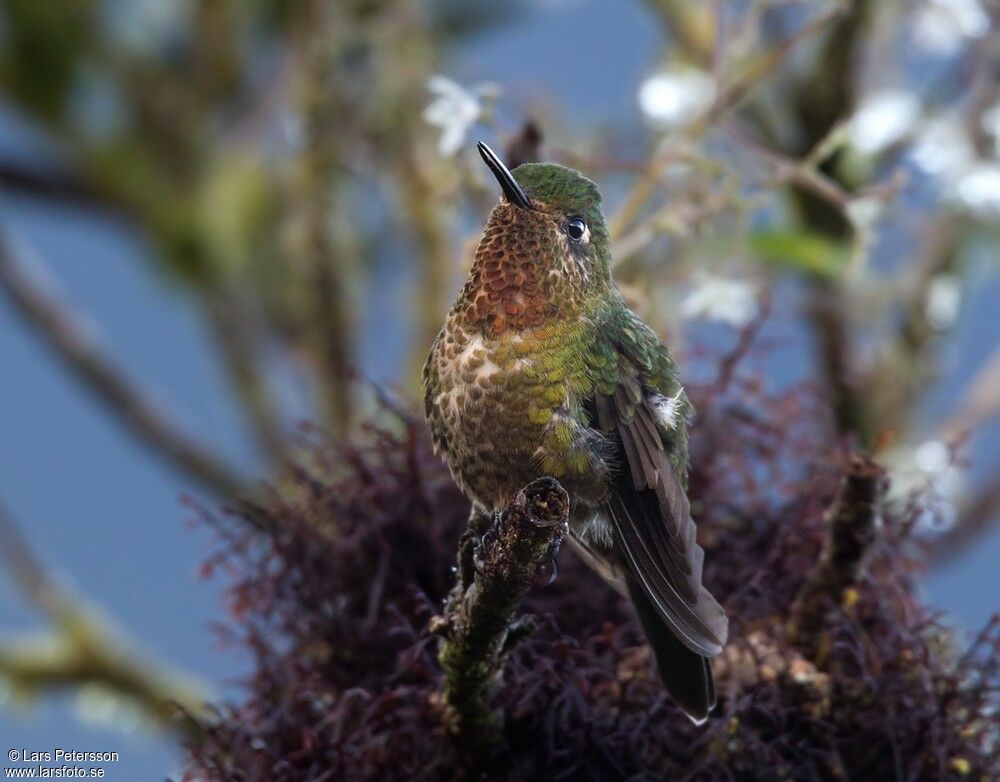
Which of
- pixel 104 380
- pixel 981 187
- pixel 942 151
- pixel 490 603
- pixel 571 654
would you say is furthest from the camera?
pixel 104 380

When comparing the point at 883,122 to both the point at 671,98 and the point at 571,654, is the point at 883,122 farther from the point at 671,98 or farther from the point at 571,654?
the point at 571,654

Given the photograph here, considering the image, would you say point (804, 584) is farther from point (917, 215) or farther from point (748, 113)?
point (748, 113)

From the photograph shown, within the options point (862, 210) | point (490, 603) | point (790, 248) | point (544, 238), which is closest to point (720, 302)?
point (790, 248)

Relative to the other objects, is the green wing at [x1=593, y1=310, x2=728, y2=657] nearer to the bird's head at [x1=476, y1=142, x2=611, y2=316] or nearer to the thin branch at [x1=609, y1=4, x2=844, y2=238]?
the bird's head at [x1=476, y1=142, x2=611, y2=316]

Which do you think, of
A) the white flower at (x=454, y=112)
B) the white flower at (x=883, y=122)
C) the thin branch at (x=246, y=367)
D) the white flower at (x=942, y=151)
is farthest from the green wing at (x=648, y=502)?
the thin branch at (x=246, y=367)

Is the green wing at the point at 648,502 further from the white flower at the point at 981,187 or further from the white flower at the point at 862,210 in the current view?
the white flower at the point at 981,187

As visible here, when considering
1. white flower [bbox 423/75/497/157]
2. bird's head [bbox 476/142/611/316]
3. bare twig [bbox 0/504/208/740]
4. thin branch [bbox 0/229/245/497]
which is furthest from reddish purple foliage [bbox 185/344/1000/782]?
thin branch [bbox 0/229/245/497]

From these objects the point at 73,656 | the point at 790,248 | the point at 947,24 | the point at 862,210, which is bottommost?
the point at 862,210

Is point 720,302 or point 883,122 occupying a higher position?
point 883,122
